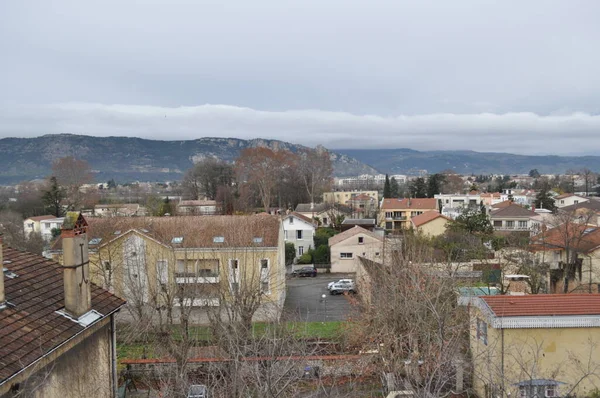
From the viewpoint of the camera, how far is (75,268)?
10.5m

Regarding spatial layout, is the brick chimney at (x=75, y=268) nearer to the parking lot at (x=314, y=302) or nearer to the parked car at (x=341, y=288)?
the parking lot at (x=314, y=302)

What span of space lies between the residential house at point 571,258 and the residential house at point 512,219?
23.9m

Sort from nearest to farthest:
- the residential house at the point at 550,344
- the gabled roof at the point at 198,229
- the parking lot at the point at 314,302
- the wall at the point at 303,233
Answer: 1. the residential house at the point at 550,344
2. the gabled roof at the point at 198,229
3. the parking lot at the point at 314,302
4. the wall at the point at 303,233

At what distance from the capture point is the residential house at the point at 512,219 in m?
53.2

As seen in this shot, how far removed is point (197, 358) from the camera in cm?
1577

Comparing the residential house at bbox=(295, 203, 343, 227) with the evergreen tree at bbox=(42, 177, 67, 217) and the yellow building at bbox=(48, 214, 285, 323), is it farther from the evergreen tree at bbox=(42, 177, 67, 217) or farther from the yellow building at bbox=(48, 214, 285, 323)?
the yellow building at bbox=(48, 214, 285, 323)

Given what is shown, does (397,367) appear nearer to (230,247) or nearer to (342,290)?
(230,247)

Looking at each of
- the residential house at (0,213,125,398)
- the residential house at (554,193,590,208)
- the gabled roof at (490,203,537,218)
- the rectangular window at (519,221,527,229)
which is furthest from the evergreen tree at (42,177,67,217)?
the residential house at (554,193,590,208)

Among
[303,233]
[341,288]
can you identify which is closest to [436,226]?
[303,233]

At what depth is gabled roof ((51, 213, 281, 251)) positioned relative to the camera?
24.8m

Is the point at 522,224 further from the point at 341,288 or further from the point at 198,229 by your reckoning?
the point at 198,229

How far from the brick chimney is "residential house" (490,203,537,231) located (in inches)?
1928

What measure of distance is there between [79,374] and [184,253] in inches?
485

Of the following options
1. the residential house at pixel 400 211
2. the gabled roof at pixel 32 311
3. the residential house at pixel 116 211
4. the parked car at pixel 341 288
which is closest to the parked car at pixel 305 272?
the parked car at pixel 341 288
